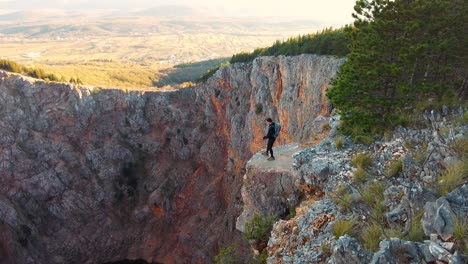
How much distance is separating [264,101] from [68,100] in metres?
35.5

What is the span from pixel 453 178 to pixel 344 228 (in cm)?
305

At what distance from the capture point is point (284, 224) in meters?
13.7

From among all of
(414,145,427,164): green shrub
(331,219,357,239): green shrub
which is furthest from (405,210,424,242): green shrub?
(414,145,427,164): green shrub

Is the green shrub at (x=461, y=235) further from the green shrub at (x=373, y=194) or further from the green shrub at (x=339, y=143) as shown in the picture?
the green shrub at (x=339, y=143)

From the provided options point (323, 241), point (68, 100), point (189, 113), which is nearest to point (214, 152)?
point (189, 113)

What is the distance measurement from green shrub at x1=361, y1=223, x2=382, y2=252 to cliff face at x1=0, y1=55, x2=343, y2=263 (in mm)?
43323

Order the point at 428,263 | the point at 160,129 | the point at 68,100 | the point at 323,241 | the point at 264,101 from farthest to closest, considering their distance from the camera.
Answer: the point at 160,129 → the point at 68,100 → the point at 264,101 → the point at 323,241 → the point at 428,263

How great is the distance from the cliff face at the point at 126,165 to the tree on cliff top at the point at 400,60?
3497cm

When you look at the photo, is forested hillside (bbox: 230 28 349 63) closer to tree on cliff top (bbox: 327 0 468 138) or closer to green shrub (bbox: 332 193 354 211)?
tree on cliff top (bbox: 327 0 468 138)

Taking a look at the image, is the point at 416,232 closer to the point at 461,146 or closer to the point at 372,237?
the point at 372,237

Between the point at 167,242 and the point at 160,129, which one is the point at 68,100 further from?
the point at 167,242

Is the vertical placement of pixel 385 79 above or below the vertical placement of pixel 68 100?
above

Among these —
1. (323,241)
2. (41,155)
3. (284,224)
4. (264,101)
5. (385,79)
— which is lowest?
(41,155)

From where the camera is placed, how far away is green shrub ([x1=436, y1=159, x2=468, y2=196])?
9180 millimetres
